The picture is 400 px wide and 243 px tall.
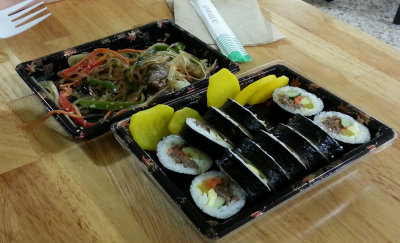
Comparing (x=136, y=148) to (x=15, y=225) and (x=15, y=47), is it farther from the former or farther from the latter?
(x=15, y=47)

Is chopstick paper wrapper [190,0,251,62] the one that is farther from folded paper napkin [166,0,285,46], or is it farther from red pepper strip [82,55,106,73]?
red pepper strip [82,55,106,73]

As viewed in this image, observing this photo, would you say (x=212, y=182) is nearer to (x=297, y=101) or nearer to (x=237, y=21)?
(x=297, y=101)

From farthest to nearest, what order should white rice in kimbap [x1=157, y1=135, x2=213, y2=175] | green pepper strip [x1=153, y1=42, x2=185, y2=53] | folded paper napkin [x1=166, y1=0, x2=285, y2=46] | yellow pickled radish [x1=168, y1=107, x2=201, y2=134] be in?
folded paper napkin [x1=166, y1=0, x2=285, y2=46]
green pepper strip [x1=153, y1=42, x2=185, y2=53]
yellow pickled radish [x1=168, y1=107, x2=201, y2=134]
white rice in kimbap [x1=157, y1=135, x2=213, y2=175]

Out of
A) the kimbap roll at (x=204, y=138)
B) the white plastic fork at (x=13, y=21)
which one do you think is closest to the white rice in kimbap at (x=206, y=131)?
the kimbap roll at (x=204, y=138)

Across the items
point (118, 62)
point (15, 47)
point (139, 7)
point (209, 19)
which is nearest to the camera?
point (118, 62)

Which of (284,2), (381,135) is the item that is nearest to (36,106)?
(381,135)

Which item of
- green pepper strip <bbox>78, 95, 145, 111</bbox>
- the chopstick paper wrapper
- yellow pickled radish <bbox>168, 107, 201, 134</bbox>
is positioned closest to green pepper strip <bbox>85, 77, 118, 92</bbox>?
green pepper strip <bbox>78, 95, 145, 111</bbox>

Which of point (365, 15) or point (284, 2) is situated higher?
point (284, 2)
